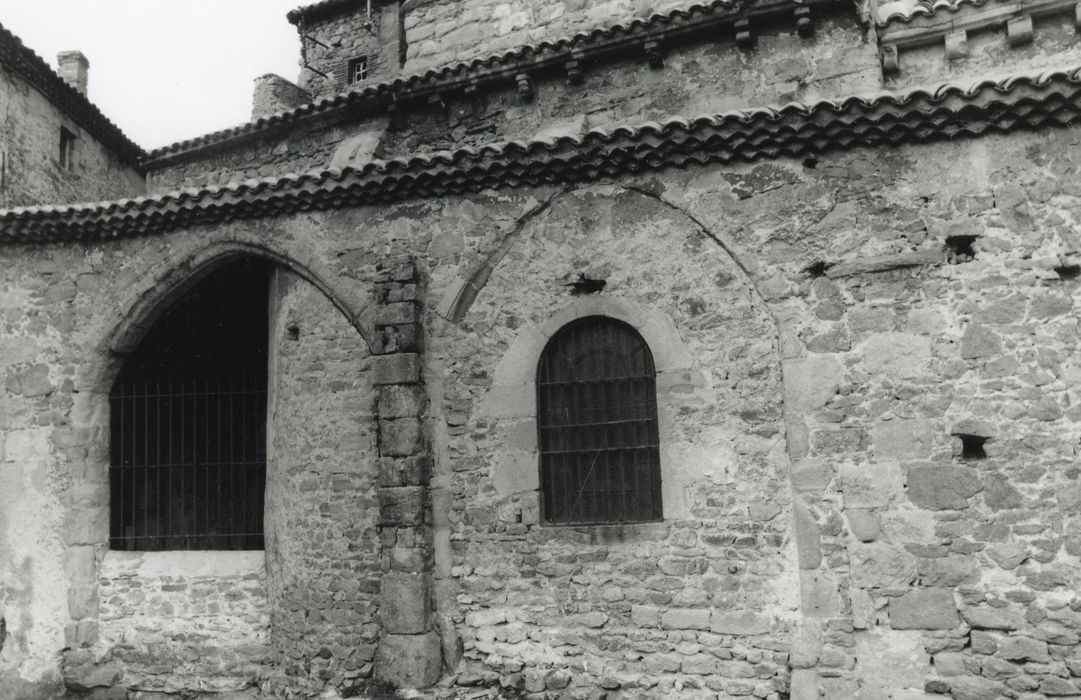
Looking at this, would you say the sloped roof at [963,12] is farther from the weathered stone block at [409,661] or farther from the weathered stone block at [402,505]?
the weathered stone block at [409,661]

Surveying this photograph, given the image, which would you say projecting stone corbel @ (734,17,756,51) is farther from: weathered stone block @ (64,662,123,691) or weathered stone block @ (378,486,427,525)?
weathered stone block @ (64,662,123,691)

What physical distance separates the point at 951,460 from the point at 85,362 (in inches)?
298

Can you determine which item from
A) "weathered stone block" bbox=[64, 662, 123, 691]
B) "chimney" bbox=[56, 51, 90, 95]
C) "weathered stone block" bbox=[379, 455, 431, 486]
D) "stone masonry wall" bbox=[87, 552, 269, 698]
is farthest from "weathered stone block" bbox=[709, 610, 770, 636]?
"chimney" bbox=[56, 51, 90, 95]

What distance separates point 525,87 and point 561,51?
22.4 inches

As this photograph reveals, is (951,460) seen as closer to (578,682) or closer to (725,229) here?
(725,229)

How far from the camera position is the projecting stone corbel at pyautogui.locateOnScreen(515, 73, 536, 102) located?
965cm

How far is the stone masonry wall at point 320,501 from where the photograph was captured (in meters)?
7.06

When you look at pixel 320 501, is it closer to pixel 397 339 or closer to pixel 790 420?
pixel 397 339

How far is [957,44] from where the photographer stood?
869cm

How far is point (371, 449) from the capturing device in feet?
23.6

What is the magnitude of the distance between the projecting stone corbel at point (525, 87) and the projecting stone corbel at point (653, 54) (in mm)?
1356

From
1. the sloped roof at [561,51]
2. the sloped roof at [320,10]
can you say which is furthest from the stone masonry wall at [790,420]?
the sloped roof at [320,10]

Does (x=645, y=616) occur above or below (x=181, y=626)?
above

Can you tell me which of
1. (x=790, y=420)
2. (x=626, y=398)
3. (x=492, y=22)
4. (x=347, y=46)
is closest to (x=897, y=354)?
(x=790, y=420)
